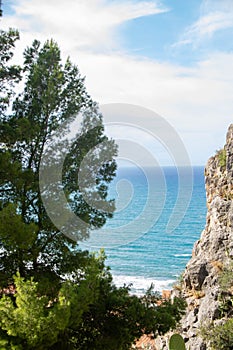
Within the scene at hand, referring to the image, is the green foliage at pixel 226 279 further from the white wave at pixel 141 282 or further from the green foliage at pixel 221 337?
the white wave at pixel 141 282

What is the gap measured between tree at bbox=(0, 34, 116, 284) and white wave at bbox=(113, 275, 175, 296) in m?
21.5

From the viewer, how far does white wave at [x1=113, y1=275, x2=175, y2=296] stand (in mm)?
28797

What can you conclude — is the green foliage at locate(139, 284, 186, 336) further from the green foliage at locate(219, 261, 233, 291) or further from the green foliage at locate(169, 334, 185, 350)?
the green foliage at locate(219, 261, 233, 291)

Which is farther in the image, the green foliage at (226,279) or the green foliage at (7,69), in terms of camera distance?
the green foliage at (226,279)

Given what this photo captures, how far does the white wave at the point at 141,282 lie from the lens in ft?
94.5

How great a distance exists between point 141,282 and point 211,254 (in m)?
16.3

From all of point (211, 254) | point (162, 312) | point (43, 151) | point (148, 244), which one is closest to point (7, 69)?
point (43, 151)

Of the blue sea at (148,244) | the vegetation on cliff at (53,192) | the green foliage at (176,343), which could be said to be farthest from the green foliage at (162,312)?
the blue sea at (148,244)

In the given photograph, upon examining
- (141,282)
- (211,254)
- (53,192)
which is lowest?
(53,192)

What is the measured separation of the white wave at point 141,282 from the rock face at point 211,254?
42.4 feet

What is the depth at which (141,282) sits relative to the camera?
30.5 meters

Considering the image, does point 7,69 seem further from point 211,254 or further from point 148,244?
point 148,244

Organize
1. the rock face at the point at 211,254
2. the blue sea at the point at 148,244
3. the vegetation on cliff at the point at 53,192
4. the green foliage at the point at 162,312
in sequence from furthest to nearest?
the blue sea at the point at 148,244 → the rock face at the point at 211,254 → the green foliage at the point at 162,312 → the vegetation on cliff at the point at 53,192

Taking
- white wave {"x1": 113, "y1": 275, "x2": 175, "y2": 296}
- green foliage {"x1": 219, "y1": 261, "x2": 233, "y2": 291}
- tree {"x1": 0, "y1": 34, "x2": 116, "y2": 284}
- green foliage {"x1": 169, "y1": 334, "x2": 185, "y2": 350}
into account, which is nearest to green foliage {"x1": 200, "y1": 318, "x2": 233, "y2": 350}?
green foliage {"x1": 219, "y1": 261, "x2": 233, "y2": 291}
